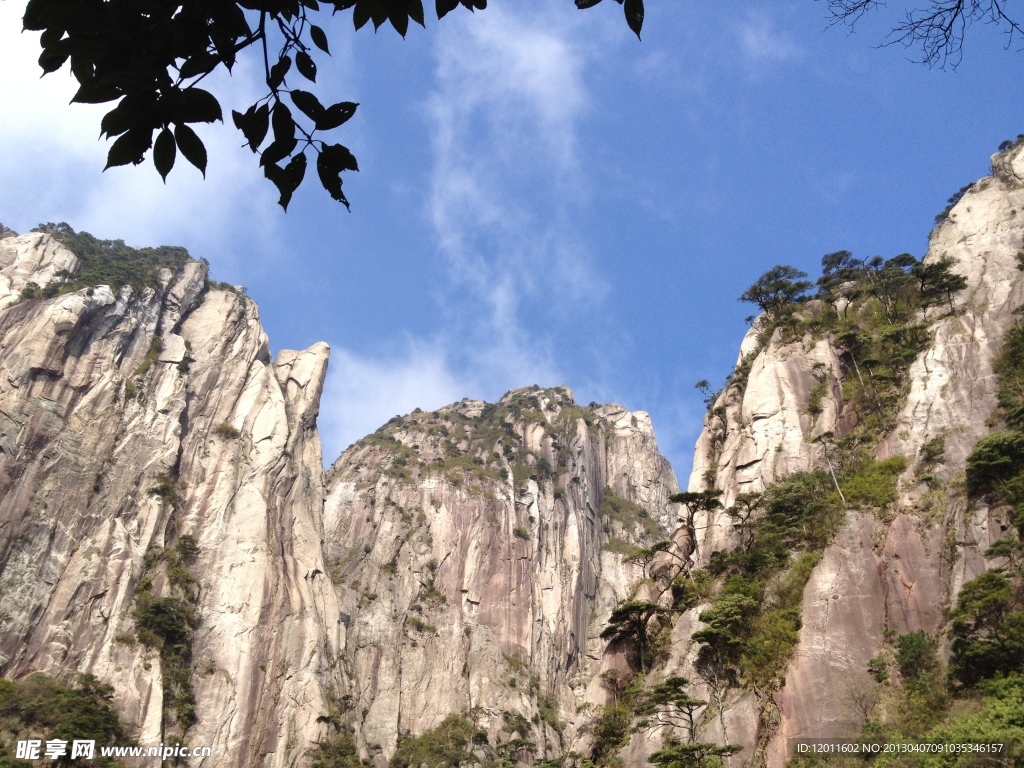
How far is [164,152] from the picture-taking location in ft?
6.77

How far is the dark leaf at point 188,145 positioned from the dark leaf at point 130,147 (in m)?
0.08

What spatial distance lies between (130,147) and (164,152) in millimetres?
87

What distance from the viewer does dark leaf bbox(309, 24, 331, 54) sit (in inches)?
100

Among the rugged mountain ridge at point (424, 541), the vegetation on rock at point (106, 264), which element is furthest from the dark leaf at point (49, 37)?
the vegetation on rock at point (106, 264)

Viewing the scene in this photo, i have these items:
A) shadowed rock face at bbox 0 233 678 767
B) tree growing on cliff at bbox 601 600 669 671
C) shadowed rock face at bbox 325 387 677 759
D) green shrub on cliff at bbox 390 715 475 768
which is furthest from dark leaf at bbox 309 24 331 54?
green shrub on cliff at bbox 390 715 475 768

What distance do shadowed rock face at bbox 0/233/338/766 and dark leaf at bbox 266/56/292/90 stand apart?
44285 mm

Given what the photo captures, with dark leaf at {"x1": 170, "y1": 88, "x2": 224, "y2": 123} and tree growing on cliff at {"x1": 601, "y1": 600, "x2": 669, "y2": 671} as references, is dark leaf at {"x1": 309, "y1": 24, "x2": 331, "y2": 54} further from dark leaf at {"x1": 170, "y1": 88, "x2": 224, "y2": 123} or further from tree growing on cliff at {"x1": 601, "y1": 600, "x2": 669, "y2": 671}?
tree growing on cliff at {"x1": 601, "y1": 600, "x2": 669, "y2": 671}

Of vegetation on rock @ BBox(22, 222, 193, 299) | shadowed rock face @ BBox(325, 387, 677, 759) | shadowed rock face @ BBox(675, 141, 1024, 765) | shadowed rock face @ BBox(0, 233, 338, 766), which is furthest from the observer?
shadowed rock face @ BBox(325, 387, 677, 759)

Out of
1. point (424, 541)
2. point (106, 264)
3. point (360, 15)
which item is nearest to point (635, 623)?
point (360, 15)

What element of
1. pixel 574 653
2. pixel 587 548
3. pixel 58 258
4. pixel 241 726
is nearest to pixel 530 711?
pixel 574 653

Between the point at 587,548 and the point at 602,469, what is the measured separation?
15837 mm

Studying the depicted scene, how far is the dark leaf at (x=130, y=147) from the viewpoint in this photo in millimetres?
2021

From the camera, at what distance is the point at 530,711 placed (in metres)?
63.5

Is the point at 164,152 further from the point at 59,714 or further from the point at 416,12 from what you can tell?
the point at 59,714
